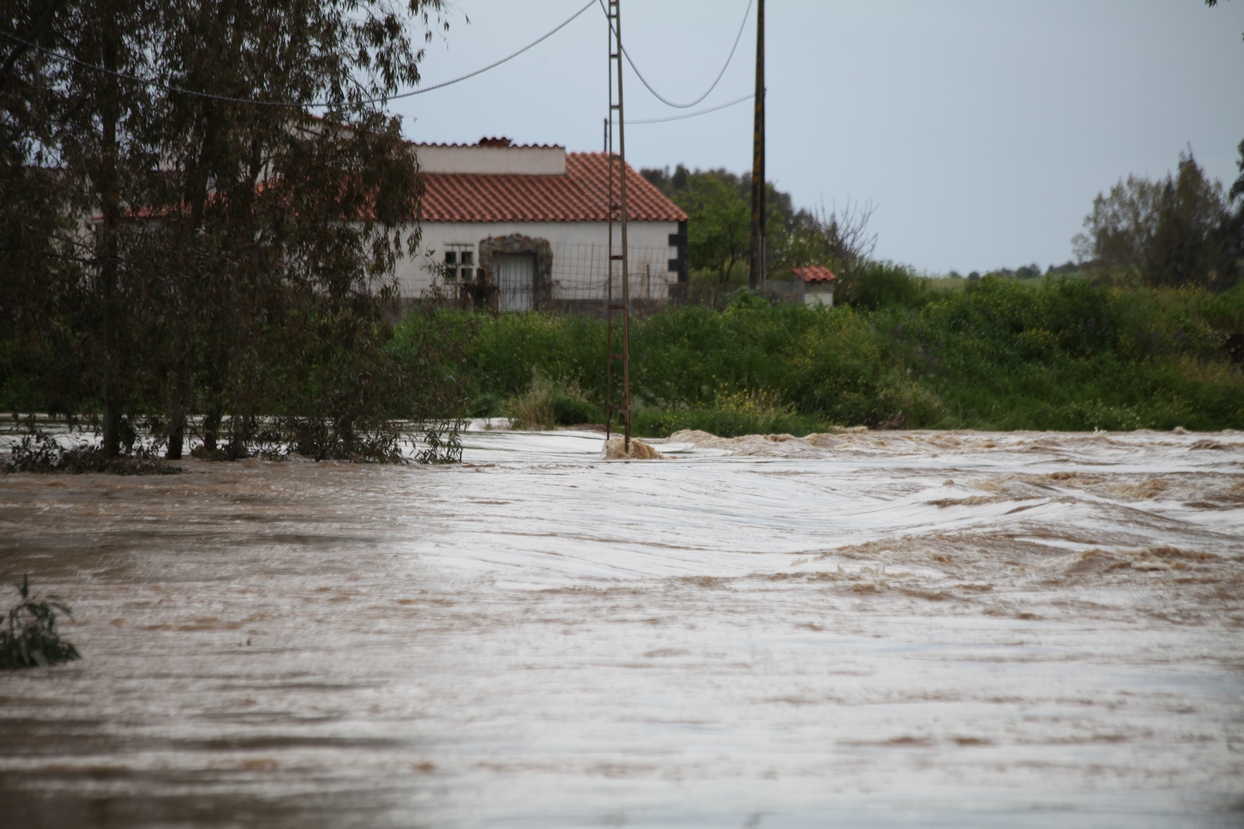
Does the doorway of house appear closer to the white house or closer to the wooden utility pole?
the white house

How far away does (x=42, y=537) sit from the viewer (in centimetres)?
545

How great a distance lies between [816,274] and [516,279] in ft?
21.9

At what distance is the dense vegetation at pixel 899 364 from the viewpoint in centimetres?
1599

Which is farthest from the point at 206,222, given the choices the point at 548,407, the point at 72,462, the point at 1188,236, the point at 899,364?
the point at 1188,236

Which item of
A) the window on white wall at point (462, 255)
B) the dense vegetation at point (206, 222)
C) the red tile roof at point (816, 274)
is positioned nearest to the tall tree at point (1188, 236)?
the red tile roof at point (816, 274)

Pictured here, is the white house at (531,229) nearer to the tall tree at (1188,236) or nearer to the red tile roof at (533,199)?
the red tile roof at (533,199)

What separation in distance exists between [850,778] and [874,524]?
14.4 feet

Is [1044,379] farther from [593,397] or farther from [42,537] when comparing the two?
[42,537]

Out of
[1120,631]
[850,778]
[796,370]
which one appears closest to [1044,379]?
[796,370]

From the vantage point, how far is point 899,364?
17500 mm

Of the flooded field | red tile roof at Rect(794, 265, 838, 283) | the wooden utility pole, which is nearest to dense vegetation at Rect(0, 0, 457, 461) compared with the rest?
the flooded field

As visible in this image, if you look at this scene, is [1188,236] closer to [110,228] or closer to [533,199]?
[533,199]

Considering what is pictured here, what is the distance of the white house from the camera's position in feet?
81.6

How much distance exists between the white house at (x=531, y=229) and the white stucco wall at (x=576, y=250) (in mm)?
22
